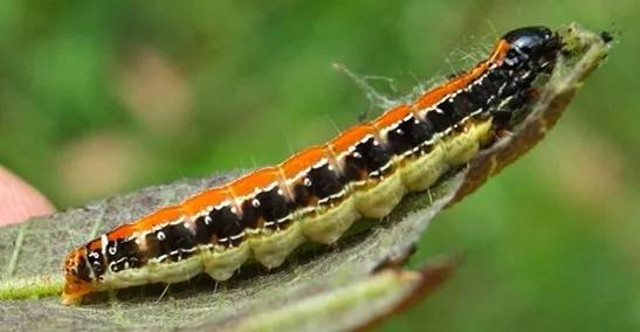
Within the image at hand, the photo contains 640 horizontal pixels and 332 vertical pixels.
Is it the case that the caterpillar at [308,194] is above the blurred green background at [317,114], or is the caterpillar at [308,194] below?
below

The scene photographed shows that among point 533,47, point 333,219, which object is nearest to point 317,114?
point 533,47

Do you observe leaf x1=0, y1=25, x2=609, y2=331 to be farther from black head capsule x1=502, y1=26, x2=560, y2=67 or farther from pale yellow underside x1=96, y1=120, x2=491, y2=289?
black head capsule x1=502, y1=26, x2=560, y2=67

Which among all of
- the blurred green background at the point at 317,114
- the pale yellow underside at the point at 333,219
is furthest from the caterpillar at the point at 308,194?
the blurred green background at the point at 317,114

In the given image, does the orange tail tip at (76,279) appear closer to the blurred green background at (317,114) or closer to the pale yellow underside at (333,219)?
the pale yellow underside at (333,219)

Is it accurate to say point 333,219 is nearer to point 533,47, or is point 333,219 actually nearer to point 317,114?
point 533,47

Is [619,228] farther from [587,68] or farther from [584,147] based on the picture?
[587,68]

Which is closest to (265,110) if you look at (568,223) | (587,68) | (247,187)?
(568,223)
